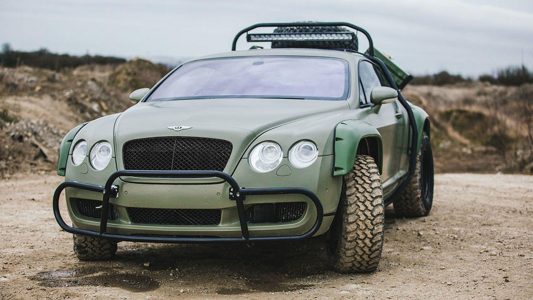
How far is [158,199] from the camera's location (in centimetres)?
501

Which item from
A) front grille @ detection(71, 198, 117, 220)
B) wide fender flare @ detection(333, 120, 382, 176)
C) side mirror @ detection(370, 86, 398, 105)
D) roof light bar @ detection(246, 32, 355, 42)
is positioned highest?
roof light bar @ detection(246, 32, 355, 42)

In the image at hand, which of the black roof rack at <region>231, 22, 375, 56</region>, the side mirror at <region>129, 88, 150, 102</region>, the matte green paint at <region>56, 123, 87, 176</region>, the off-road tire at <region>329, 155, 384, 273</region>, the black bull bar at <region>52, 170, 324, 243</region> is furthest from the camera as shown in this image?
the black roof rack at <region>231, 22, 375, 56</region>

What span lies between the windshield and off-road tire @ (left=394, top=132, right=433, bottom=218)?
202 cm

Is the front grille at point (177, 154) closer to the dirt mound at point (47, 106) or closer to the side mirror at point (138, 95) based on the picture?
the side mirror at point (138, 95)

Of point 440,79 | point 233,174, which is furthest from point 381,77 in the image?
point 440,79

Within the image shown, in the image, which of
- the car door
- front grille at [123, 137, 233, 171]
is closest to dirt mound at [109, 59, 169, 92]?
the car door

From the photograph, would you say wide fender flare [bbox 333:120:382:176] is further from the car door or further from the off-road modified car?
the car door

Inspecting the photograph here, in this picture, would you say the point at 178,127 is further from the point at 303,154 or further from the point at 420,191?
the point at 420,191

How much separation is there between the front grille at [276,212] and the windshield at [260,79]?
1.20 m

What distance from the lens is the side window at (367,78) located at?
656 cm

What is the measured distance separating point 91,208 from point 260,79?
1699mm

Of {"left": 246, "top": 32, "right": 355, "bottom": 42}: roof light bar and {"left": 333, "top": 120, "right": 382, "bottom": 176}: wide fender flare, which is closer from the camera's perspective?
{"left": 333, "top": 120, "right": 382, "bottom": 176}: wide fender flare

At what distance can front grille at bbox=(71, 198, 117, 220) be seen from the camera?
5270 millimetres

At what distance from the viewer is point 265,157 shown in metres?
5.04
